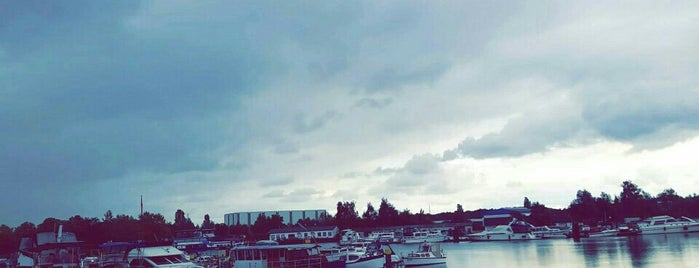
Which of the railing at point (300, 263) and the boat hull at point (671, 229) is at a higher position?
the railing at point (300, 263)

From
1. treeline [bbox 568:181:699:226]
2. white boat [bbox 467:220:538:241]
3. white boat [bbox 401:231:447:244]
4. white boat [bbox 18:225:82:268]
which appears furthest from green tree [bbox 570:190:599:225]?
white boat [bbox 18:225:82:268]

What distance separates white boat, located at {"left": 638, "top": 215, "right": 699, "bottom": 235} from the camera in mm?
126931

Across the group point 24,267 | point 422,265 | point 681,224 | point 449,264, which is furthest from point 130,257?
point 681,224

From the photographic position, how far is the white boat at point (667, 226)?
12693 cm

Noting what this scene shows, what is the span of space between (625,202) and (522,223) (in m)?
38.8

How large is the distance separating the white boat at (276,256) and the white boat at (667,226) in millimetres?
103285

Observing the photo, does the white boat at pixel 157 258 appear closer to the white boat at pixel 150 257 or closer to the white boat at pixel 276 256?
the white boat at pixel 150 257

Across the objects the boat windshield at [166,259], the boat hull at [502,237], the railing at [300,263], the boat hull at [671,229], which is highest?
the boat windshield at [166,259]

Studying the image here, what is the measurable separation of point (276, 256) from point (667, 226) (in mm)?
108947

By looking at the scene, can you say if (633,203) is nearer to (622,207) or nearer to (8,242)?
(622,207)

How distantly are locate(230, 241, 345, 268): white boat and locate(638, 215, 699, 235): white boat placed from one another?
339 ft

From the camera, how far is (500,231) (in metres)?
156

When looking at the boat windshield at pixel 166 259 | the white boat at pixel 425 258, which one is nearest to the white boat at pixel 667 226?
the white boat at pixel 425 258

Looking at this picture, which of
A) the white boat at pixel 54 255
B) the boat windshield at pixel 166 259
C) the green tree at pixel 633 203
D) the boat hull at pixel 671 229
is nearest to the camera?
the boat windshield at pixel 166 259
